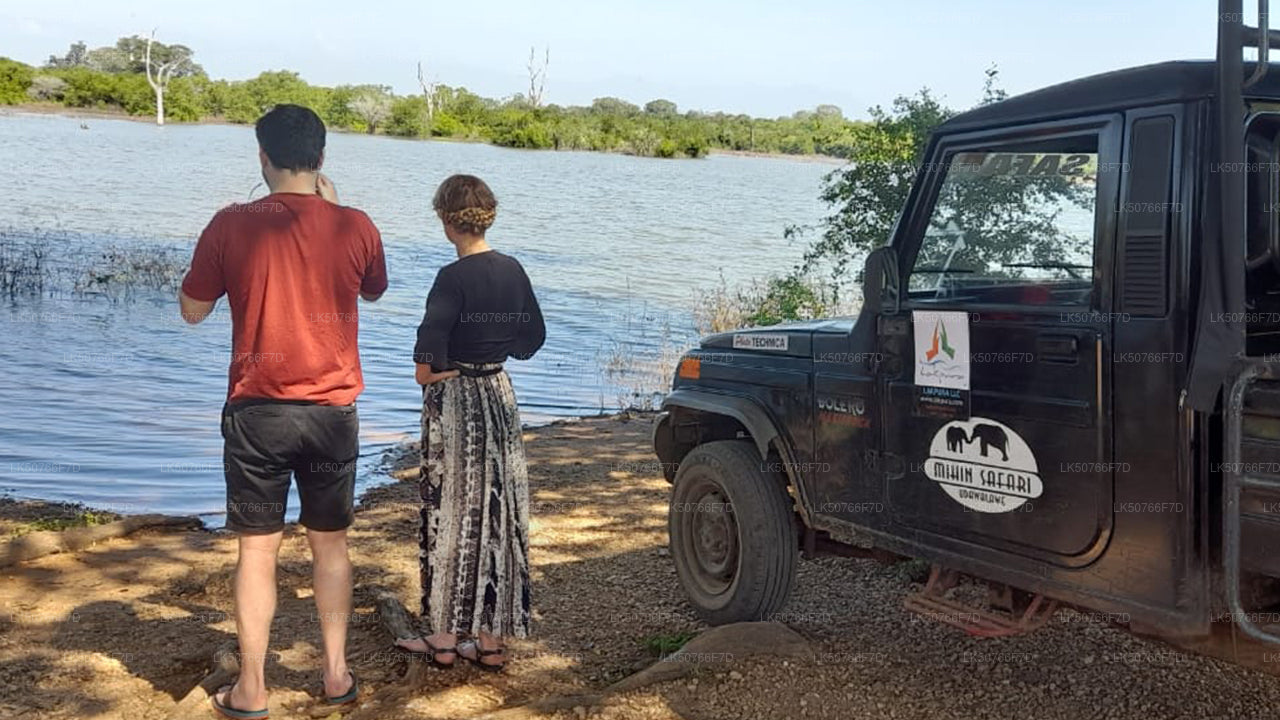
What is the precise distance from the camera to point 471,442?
518cm

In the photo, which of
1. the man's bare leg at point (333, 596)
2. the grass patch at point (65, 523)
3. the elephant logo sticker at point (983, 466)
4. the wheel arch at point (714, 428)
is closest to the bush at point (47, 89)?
the grass patch at point (65, 523)

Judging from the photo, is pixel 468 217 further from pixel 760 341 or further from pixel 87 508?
pixel 87 508

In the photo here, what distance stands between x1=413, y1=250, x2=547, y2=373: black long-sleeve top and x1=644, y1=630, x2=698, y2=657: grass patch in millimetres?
1382

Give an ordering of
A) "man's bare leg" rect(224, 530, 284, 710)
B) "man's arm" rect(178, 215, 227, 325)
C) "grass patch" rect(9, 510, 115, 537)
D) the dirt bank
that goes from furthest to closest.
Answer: "grass patch" rect(9, 510, 115, 537) → the dirt bank → "man's bare leg" rect(224, 530, 284, 710) → "man's arm" rect(178, 215, 227, 325)

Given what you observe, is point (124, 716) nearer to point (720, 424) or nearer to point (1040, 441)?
point (720, 424)

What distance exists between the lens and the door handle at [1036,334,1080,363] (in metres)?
4.10

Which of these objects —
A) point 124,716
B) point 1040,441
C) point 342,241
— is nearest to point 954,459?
point 1040,441

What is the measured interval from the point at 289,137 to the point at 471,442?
1.41 m

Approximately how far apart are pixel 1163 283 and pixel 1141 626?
3.57 feet

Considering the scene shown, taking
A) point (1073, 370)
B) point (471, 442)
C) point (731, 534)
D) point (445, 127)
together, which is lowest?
point (731, 534)

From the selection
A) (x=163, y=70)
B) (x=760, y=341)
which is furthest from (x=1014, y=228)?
(x=163, y=70)

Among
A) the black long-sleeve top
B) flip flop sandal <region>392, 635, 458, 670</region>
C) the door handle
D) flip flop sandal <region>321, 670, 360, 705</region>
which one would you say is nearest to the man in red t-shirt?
flip flop sandal <region>321, 670, 360, 705</region>

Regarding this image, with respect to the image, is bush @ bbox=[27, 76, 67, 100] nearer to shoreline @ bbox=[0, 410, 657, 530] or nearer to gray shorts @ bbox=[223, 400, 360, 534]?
shoreline @ bbox=[0, 410, 657, 530]

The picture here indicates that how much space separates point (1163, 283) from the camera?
12.7 ft
